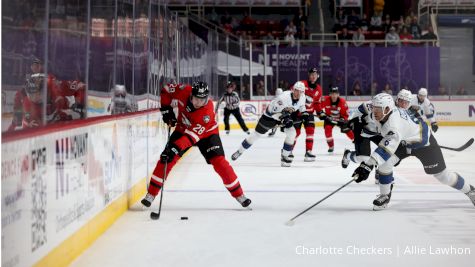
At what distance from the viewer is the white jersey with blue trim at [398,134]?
561 cm

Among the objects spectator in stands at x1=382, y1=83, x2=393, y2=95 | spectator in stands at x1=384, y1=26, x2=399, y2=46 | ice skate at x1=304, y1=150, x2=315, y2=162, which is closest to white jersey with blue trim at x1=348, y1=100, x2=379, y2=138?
ice skate at x1=304, y1=150, x2=315, y2=162

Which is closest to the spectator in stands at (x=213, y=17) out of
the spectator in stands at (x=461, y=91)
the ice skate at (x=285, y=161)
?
the spectator in stands at (x=461, y=91)

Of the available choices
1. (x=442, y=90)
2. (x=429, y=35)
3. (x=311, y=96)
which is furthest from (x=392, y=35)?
(x=311, y=96)

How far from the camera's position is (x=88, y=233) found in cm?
451

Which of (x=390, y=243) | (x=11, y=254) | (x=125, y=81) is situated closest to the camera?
(x=11, y=254)

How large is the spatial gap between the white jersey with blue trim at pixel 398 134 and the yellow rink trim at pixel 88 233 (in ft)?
6.44

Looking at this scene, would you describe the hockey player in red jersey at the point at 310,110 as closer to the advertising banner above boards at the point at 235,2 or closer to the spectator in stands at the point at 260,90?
the spectator in stands at the point at 260,90

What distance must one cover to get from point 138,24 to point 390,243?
3659 mm

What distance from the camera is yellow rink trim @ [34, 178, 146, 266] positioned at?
12.2ft

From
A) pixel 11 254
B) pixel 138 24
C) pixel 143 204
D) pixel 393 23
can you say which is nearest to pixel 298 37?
pixel 393 23

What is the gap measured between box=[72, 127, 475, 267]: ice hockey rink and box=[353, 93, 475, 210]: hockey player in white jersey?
238 millimetres

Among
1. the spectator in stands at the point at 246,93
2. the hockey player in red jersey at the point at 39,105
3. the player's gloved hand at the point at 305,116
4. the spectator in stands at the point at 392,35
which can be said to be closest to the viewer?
the hockey player in red jersey at the point at 39,105

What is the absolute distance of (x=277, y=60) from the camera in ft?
63.4

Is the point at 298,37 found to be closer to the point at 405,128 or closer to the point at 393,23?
the point at 393,23
